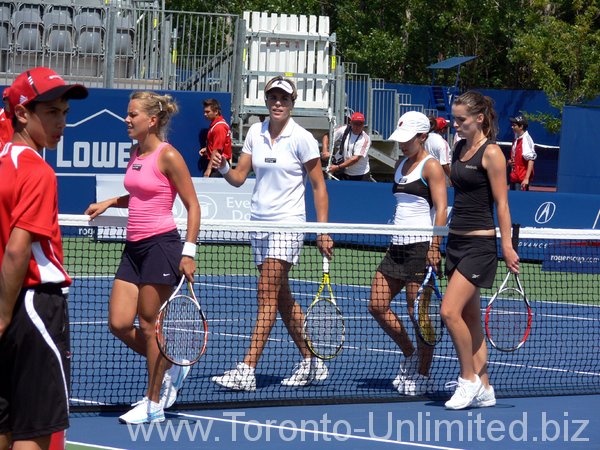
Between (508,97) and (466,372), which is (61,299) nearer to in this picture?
(466,372)

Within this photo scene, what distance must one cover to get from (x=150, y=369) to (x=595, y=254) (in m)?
9.86

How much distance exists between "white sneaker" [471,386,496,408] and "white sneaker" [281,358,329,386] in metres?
1.12

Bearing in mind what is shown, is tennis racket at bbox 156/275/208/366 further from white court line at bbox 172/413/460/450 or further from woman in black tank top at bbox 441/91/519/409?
woman in black tank top at bbox 441/91/519/409

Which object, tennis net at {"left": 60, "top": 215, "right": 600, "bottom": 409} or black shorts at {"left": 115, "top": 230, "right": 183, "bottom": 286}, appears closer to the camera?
black shorts at {"left": 115, "top": 230, "right": 183, "bottom": 286}

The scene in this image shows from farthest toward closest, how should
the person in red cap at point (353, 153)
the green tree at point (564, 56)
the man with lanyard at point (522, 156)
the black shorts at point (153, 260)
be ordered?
the green tree at point (564, 56), the man with lanyard at point (522, 156), the person in red cap at point (353, 153), the black shorts at point (153, 260)

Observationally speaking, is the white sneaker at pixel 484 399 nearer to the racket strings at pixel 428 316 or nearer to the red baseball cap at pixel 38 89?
the racket strings at pixel 428 316

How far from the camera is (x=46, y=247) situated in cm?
433

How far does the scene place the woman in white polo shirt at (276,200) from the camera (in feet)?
25.1

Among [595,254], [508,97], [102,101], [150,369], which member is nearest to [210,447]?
[150,369]

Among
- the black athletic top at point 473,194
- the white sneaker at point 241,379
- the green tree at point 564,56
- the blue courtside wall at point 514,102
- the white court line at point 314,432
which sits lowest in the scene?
the white court line at point 314,432

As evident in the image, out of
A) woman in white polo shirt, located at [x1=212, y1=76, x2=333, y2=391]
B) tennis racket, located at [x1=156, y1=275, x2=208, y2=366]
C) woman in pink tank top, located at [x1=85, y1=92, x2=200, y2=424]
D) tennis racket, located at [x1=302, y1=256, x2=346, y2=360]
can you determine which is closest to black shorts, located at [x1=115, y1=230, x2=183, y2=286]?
woman in pink tank top, located at [x1=85, y1=92, x2=200, y2=424]

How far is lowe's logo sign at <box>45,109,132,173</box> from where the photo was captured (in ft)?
59.8

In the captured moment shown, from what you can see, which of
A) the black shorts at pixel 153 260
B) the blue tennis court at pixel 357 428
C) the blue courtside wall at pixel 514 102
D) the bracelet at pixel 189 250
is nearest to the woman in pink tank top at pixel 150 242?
the black shorts at pixel 153 260

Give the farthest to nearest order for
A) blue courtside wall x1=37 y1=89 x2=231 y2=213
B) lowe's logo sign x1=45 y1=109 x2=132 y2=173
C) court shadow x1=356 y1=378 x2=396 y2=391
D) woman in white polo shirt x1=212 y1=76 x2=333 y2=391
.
Answer: lowe's logo sign x1=45 y1=109 x2=132 y2=173, blue courtside wall x1=37 y1=89 x2=231 y2=213, court shadow x1=356 y1=378 x2=396 y2=391, woman in white polo shirt x1=212 y1=76 x2=333 y2=391
